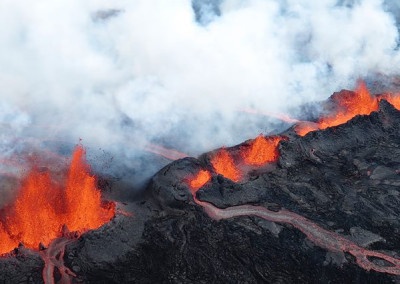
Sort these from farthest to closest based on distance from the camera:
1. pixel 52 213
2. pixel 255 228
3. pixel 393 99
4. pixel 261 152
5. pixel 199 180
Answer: pixel 393 99
pixel 261 152
pixel 199 180
pixel 52 213
pixel 255 228

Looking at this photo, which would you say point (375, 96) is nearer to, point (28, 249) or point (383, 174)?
point (383, 174)

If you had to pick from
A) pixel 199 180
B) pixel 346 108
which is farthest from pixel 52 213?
pixel 346 108

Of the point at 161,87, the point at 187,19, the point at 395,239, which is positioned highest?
the point at 187,19

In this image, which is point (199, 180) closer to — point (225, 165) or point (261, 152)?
point (225, 165)

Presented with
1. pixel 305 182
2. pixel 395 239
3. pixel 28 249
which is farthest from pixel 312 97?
pixel 28 249

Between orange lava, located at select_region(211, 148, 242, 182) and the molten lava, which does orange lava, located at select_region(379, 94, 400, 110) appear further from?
orange lava, located at select_region(211, 148, 242, 182)
